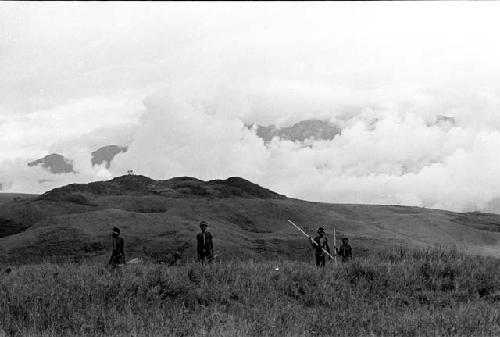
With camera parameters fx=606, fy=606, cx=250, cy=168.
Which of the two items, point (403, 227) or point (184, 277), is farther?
point (403, 227)

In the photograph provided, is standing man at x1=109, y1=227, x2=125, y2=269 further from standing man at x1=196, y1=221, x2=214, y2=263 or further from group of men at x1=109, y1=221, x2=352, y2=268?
standing man at x1=196, y1=221, x2=214, y2=263

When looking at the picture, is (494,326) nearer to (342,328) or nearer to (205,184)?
(342,328)

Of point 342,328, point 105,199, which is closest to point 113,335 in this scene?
point 342,328

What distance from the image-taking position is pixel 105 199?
166 ft

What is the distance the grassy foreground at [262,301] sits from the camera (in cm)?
927

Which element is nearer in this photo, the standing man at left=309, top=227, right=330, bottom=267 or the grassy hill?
the standing man at left=309, top=227, right=330, bottom=267

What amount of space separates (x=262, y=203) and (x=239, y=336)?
44430mm

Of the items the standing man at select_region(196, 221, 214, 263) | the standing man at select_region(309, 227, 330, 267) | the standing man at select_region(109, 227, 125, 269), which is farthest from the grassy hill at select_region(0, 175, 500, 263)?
the standing man at select_region(109, 227, 125, 269)

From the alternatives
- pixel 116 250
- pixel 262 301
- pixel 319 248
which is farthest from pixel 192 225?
pixel 262 301

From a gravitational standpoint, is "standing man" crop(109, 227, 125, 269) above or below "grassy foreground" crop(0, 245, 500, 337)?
above

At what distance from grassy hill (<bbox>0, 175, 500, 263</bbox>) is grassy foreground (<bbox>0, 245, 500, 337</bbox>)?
14.4 metres

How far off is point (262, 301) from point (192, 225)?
2669 cm

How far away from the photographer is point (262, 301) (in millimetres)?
12055

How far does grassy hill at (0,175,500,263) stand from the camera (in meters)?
31.7
